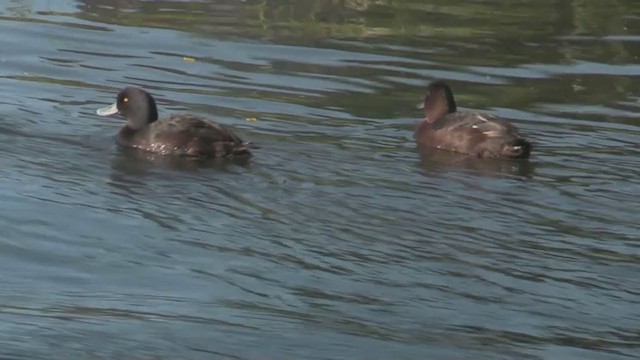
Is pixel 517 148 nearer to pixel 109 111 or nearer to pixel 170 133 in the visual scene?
pixel 170 133

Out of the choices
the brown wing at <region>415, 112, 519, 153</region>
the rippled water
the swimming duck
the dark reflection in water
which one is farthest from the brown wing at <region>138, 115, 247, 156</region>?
the brown wing at <region>415, 112, 519, 153</region>

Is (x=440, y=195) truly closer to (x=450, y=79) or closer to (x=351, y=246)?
(x=351, y=246)

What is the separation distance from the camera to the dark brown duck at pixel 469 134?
50.9 feet

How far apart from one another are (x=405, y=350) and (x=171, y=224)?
10.5 ft

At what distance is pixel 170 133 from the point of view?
15.2m

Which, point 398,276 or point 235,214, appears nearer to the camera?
point 398,276

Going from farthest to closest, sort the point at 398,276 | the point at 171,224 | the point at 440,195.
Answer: the point at 440,195 → the point at 171,224 → the point at 398,276

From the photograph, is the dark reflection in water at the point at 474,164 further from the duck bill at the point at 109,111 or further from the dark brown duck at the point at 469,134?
the duck bill at the point at 109,111

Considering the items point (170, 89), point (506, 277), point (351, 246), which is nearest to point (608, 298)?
point (506, 277)

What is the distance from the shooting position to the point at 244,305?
10.9 metres

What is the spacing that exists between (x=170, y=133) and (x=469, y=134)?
2.60 m

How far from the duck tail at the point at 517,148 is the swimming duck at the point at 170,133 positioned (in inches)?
85.3

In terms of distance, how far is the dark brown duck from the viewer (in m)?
15.5

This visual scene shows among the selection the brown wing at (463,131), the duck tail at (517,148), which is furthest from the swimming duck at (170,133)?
the duck tail at (517,148)
